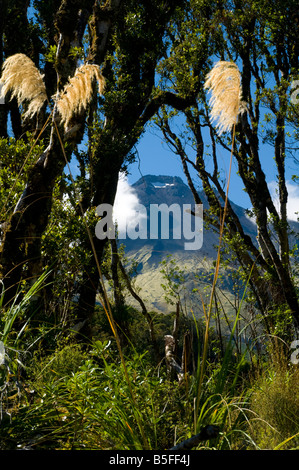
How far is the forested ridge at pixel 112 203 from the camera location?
2.68m

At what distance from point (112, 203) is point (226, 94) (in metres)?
6.32

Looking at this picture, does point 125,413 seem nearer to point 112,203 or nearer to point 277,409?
point 277,409

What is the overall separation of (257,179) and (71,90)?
26.3 ft

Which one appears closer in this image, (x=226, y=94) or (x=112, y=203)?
(x=226, y=94)

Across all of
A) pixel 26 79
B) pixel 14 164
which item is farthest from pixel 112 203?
pixel 26 79

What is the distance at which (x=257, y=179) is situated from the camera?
1032 centimetres

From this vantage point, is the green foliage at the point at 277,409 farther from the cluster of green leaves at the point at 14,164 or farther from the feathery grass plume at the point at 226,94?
the cluster of green leaves at the point at 14,164

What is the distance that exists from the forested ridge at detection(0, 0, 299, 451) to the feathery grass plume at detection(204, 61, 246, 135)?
1cm

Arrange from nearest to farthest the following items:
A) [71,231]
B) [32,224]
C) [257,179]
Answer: [32,224], [71,231], [257,179]

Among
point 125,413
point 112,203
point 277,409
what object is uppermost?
point 112,203

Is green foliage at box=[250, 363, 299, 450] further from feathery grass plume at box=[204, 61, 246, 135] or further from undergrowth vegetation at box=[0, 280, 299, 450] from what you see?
feathery grass plume at box=[204, 61, 246, 135]

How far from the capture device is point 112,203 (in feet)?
29.5

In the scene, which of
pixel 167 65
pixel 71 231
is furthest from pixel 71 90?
pixel 167 65
